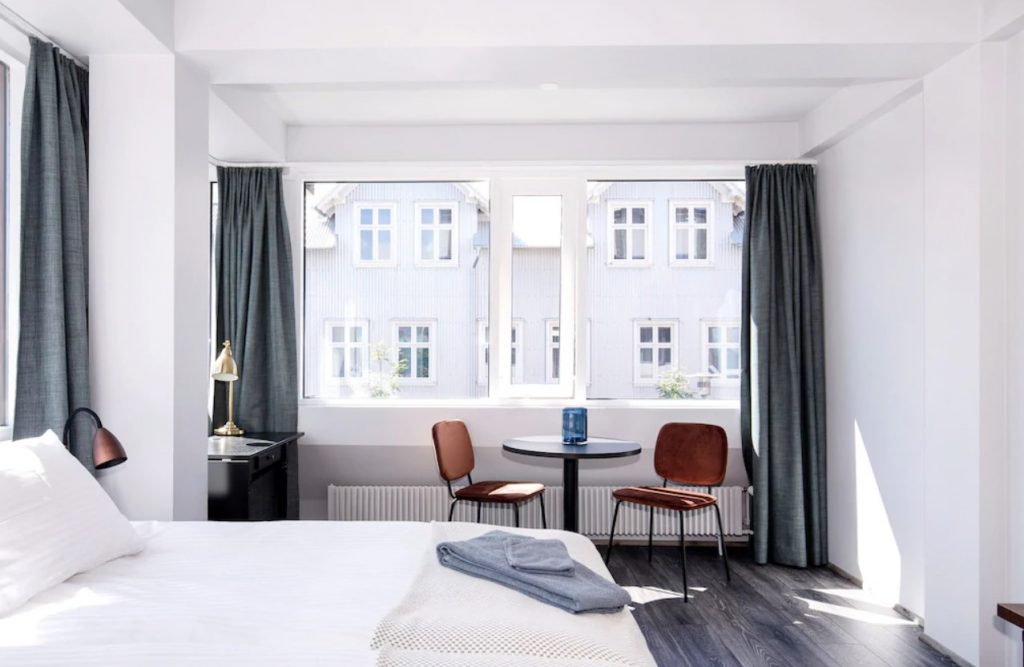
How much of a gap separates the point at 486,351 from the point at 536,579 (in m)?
3.00

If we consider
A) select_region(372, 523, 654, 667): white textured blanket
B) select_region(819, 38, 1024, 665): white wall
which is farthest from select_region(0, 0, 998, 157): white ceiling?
select_region(372, 523, 654, 667): white textured blanket

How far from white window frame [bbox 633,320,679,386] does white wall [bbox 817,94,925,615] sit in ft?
3.10

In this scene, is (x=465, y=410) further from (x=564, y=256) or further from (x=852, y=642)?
(x=852, y=642)

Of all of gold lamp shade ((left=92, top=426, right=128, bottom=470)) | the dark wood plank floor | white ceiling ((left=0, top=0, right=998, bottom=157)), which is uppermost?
white ceiling ((left=0, top=0, right=998, bottom=157))

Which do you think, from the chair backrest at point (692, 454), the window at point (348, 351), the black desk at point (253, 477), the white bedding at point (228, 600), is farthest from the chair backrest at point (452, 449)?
the white bedding at point (228, 600)

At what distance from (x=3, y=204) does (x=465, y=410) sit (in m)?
2.69

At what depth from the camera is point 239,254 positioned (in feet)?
14.7

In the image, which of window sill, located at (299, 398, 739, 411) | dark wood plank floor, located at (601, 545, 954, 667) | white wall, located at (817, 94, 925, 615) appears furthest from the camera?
window sill, located at (299, 398, 739, 411)

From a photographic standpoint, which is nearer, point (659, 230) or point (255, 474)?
point (255, 474)

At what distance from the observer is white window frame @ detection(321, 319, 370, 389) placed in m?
4.74

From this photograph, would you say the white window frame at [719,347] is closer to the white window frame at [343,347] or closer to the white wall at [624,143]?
the white wall at [624,143]

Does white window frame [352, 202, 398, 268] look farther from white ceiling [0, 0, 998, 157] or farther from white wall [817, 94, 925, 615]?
white wall [817, 94, 925, 615]

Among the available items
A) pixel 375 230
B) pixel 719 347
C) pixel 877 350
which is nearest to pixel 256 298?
pixel 375 230

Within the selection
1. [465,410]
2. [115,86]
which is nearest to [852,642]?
[465,410]
